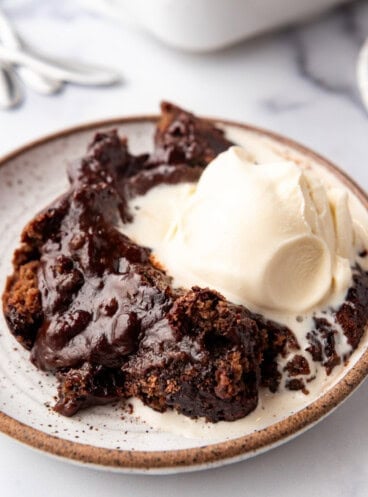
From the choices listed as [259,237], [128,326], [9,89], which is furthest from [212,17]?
[128,326]

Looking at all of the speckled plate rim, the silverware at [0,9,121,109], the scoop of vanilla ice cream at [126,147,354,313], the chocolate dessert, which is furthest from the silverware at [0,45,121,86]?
the speckled plate rim

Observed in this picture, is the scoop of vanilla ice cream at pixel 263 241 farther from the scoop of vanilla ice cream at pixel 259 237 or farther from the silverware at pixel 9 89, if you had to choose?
the silverware at pixel 9 89

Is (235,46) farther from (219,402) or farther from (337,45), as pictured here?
(219,402)

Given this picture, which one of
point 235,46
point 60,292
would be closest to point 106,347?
point 60,292

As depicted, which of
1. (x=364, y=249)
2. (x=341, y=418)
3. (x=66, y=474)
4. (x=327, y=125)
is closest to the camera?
(x=66, y=474)

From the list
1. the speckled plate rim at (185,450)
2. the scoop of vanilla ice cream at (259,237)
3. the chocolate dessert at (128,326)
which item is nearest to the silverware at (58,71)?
the chocolate dessert at (128,326)
